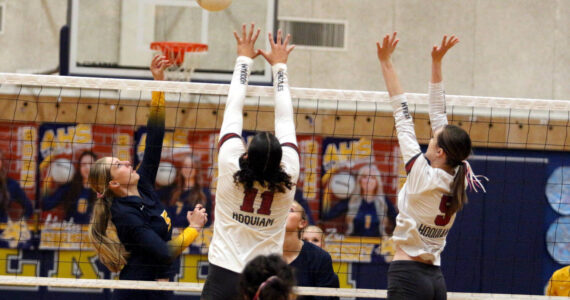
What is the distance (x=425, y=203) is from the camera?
157 inches

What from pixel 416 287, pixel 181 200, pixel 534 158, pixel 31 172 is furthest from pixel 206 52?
pixel 416 287

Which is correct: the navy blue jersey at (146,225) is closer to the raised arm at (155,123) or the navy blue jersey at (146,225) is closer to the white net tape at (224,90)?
the raised arm at (155,123)

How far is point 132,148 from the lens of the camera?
889 centimetres

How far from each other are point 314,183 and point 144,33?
2.82m

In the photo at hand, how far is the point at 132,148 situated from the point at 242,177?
17.4 ft

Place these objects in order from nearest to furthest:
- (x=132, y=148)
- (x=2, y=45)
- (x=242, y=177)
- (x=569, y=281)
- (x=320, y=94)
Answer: (x=242, y=177) < (x=320, y=94) < (x=569, y=281) < (x=132, y=148) < (x=2, y=45)

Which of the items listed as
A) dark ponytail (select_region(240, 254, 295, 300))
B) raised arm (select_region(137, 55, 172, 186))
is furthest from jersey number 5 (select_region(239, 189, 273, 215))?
raised arm (select_region(137, 55, 172, 186))

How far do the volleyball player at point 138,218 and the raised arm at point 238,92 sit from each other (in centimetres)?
80

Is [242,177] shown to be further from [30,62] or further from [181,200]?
[30,62]

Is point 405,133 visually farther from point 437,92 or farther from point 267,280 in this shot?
point 267,280

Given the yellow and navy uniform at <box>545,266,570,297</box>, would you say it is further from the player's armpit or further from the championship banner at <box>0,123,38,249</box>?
the championship banner at <box>0,123,38,249</box>

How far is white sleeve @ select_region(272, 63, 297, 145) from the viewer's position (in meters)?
4.13

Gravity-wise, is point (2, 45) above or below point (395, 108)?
above

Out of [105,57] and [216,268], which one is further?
[105,57]
